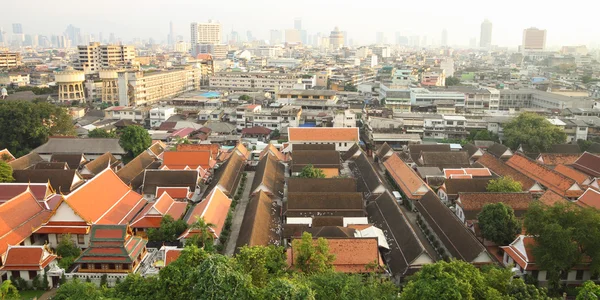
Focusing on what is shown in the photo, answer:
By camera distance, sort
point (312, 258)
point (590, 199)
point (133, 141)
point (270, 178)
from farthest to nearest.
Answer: point (133, 141) → point (270, 178) → point (590, 199) → point (312, 258)

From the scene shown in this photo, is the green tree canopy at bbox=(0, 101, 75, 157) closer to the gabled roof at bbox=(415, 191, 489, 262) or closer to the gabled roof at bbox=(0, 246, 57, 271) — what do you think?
the gabled roof at bbox=(0, 246, 57, 271)

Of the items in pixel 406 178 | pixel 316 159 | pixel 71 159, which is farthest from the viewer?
pixel 316 159

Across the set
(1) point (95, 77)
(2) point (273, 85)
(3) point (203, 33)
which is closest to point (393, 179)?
(2) point (273, 85)

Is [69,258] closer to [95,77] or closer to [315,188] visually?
[315,188]

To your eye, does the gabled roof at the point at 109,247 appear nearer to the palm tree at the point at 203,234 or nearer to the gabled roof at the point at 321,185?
the palm tree at the point at 203,234

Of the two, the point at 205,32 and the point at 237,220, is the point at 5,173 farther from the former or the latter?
the point at 205,32

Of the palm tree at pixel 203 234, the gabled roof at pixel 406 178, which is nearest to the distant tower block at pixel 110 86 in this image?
the gabled roof at pixel 406 178

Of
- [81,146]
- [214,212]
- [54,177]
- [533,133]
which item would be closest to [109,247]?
[214,212]

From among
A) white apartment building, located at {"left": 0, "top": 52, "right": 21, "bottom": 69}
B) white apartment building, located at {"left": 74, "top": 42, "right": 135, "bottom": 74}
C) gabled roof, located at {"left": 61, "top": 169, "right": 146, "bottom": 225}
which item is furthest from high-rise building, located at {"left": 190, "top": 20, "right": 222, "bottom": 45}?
gabled roof, located at {"left": 61, "top": 169, "right": 146, "bottom": 225}
